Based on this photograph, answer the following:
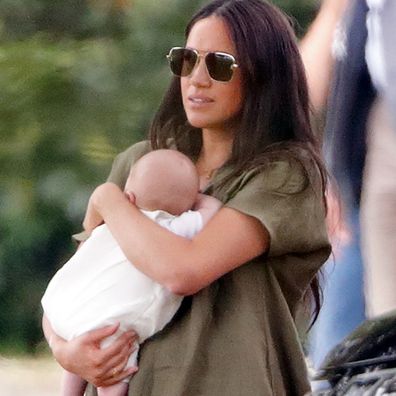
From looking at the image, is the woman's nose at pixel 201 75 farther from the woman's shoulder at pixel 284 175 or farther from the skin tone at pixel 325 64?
the skin tone at pixel 325 64

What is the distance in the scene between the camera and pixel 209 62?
10.8 ft

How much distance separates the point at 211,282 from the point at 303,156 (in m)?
0.33

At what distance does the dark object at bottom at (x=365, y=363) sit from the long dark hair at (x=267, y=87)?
693 mm

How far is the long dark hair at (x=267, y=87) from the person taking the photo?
3.28 meters

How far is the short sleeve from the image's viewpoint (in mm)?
3162

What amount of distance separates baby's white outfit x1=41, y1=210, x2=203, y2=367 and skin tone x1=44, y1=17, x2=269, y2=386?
0.03 m

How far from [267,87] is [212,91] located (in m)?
0.12

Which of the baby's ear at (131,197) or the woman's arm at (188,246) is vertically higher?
the baby's ear at (131,197)

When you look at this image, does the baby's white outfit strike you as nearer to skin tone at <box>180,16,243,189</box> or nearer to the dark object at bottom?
skin tone at <box>180,16,243,189</box>

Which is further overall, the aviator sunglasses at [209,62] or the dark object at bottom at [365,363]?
the aviator sunglasses at [209,62]

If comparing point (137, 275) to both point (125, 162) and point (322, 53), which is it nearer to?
point (125, 162)

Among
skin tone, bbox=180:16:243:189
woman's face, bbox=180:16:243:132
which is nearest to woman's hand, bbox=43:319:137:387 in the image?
skin tone, bbox=180:16:243:189

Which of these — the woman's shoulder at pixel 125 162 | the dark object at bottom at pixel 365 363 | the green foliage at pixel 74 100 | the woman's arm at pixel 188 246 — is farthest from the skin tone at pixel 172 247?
the green foliage at pixel 74 100

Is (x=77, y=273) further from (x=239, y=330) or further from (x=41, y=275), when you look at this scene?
(x=41, y=275)
